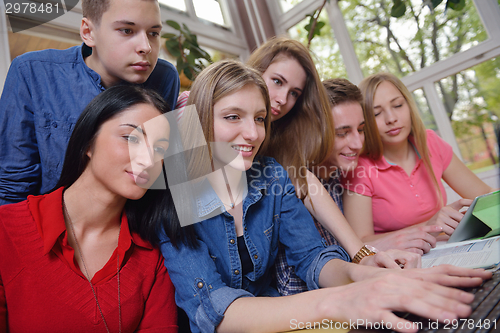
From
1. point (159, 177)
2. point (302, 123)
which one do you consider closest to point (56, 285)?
point (159, 177)

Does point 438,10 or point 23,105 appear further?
point 438,10

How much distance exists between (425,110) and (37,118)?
2.69 metres

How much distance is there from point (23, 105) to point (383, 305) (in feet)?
3.74

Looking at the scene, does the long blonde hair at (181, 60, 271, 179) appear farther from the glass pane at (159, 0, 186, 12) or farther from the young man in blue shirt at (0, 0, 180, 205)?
the glass pane at (159, 0, 186, 12)

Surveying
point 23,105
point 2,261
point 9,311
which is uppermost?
point 23,105

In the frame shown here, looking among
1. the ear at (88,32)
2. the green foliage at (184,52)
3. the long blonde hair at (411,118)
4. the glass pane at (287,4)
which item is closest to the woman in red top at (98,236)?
the ear at (88,32)

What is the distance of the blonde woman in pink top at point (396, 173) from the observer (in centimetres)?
151

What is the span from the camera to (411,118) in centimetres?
166

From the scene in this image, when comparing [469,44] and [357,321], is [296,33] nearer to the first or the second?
[469,44]

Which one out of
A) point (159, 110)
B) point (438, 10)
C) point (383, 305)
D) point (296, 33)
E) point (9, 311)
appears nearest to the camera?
point (383, 305)

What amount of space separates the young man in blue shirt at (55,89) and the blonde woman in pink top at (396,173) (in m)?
1.03

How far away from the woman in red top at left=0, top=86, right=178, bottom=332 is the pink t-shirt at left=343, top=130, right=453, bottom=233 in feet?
3.12

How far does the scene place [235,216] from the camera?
3.38ft

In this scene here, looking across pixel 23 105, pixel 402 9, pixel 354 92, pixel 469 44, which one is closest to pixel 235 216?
pixel 23 105
